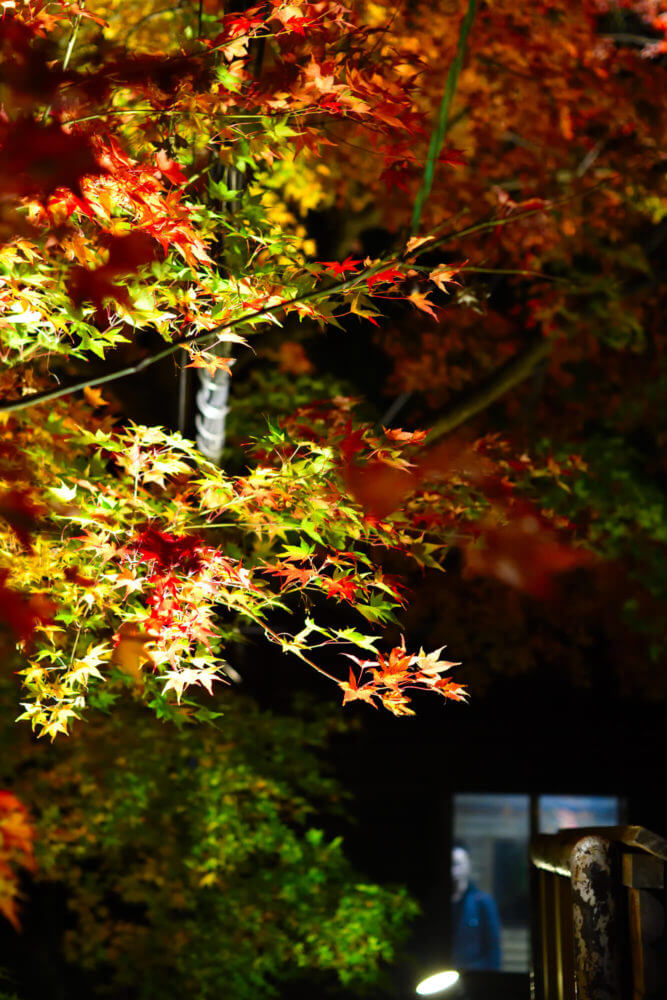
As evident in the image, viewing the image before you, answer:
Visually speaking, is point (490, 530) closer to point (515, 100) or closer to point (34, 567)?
point (34, 567)

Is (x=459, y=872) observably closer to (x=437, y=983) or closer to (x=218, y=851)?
(x=218, y=851)

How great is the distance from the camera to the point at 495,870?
37.1 feet

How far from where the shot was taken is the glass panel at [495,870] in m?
11.0

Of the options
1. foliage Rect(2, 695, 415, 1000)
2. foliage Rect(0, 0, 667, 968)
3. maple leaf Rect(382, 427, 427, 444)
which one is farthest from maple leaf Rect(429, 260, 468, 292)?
foliage Rect(2, 695, 415, 1000)

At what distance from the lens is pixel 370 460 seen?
321 cm

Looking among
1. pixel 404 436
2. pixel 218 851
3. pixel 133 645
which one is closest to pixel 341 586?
pixel 404 436

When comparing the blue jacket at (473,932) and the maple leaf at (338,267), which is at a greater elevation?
the maple leaf at (338,267)

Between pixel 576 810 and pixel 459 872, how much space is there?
1.59m

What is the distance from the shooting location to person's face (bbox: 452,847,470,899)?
36.2ft

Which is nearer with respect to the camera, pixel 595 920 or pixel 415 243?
pixel 415 243

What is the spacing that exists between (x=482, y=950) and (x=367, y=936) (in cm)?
450

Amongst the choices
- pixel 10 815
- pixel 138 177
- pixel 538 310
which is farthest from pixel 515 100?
pixel 10 815

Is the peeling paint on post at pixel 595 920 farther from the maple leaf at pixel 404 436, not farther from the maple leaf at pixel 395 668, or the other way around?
the maple leaf at pixel 404 436

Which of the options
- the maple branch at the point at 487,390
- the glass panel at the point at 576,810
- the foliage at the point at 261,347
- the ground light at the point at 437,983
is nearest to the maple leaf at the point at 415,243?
the foliage at the point at 261,347
